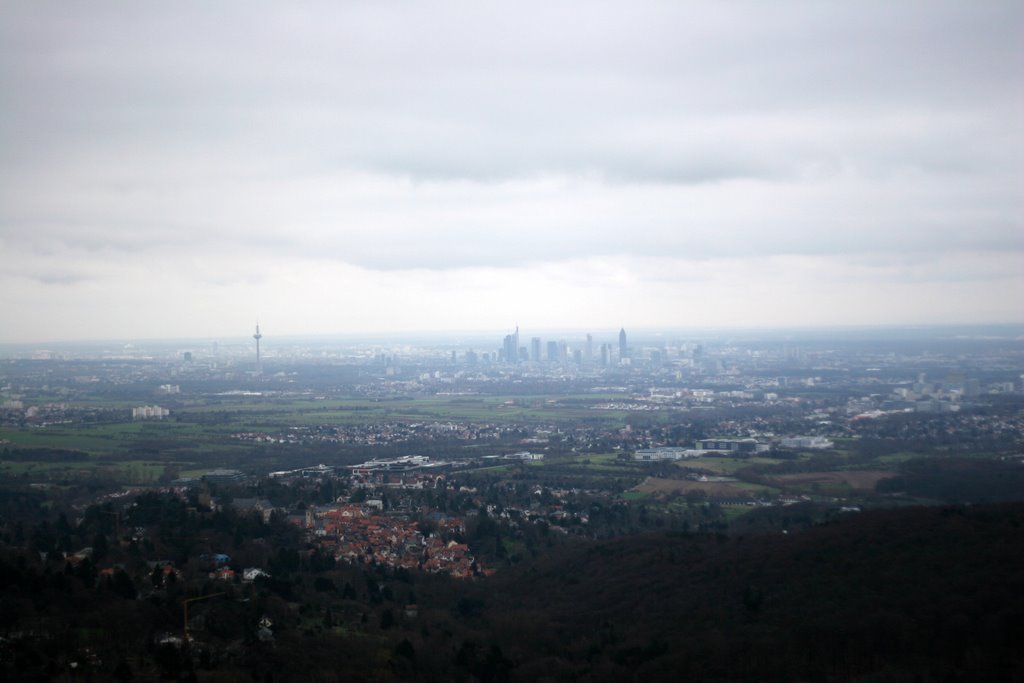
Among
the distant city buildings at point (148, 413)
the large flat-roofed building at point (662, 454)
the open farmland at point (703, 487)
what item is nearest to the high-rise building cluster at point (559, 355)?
the distant city buildings at point (148, 413)

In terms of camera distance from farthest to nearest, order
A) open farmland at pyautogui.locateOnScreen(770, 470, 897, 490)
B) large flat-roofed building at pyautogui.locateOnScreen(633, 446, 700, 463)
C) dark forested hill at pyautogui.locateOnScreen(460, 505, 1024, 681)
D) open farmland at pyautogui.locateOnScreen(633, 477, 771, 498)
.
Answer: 1. large flat-roofed building at pyautogui.locateOnScreen(633, 446, 700, 463)
2. open farmland at pyautogui.locateOnScreen(633, 477, 771, 498)
3. open farmland at pyautogui.locateOnScreen(770, 470, 897, 490)
4. dark forested hill at pyautogui.locateOnScreen(460, 505, 1024, 681)

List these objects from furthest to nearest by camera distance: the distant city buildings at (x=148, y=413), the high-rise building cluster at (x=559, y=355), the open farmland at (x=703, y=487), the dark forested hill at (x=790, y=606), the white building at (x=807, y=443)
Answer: the high-rise building cluster at (x=559, y=355)
the distant city buildings at (x=148, y=413)
the white building at (x=807, y=443)
the open farmland at (x=703, y=487)
the dark forested hill at (x=790, y=606)

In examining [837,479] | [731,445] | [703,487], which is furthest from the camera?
[731,445]

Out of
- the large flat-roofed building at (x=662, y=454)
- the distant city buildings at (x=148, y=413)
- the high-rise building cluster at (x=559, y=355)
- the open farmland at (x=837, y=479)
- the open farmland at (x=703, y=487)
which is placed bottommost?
the open farmland at (x=703, y=487)

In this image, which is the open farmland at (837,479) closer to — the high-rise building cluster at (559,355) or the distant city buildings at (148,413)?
the distant city buildings at (148,413)

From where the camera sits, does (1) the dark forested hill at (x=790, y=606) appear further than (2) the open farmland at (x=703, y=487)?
No

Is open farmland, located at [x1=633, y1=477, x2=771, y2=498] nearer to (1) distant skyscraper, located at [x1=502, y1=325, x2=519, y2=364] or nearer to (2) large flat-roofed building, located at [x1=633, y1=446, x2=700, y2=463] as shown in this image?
(2) large flat-roofed building, located at [x1=633, y1=446, x2=700, y2=463]

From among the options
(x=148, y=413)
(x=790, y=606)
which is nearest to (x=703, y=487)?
(x=790, y=606)

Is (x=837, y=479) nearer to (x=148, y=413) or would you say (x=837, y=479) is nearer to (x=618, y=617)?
(x=618, y=617)

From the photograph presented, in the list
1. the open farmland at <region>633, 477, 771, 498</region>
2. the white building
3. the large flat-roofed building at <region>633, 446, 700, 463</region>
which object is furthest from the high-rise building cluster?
the open farmland at <region>633, 477, 771, 498</region>

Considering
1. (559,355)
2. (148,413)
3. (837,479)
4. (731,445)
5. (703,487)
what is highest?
(559,355)

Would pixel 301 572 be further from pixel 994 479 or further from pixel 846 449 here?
pixel 846 449
